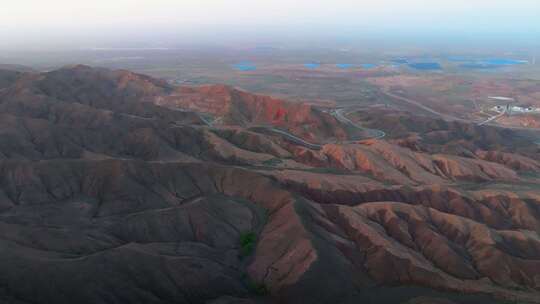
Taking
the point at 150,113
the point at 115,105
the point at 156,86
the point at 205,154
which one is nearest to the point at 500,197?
the point at 205,154

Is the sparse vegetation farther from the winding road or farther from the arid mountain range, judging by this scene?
the winding road

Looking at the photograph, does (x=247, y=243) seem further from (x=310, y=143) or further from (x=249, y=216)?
Result: (x=310, y=143)

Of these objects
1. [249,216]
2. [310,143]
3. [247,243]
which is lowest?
[247,243]

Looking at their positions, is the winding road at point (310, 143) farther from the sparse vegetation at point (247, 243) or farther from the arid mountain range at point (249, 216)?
the sparse vegetation at point (247, 243)

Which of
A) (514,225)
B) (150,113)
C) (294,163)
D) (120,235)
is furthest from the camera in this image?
(150,113)

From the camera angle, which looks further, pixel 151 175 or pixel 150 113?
pixel 150 113

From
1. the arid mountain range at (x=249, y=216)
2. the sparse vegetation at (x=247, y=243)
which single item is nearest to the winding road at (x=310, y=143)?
the arid mountain range at (x=249, y=216)

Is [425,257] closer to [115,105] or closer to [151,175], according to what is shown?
[151,175]

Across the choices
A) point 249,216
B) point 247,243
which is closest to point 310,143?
point 249,216
